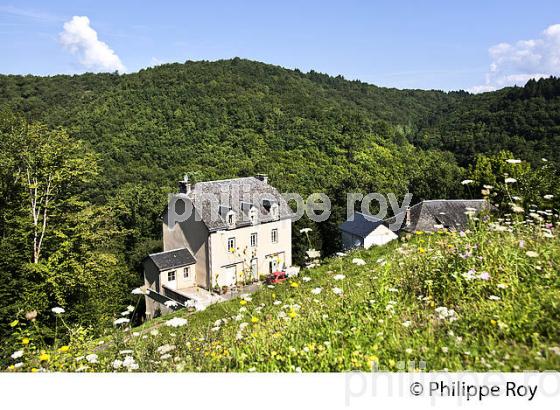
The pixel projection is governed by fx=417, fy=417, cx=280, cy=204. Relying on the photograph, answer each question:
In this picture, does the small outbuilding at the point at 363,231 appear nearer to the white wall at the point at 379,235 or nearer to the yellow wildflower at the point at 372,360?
the white wall at the point at 379,235

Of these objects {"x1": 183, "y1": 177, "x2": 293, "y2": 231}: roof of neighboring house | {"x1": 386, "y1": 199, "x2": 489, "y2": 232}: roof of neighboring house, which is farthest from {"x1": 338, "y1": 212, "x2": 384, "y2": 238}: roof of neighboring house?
{"x1": 183, "y1": 177, "x2": 293, "y2": 231}: roof of neighboring house

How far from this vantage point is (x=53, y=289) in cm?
1206

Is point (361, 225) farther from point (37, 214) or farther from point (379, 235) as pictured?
point (37, 214)

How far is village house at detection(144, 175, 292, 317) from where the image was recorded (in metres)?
21.4

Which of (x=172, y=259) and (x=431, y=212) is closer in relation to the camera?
(x=431, y=212)

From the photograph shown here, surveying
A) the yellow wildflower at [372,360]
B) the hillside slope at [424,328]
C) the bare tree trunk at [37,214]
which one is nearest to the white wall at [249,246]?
the bare tree trunk at [37,214]

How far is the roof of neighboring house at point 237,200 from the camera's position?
71.7 feet

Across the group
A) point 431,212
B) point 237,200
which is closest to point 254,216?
point 237,200

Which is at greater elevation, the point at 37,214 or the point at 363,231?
the point at 37,214

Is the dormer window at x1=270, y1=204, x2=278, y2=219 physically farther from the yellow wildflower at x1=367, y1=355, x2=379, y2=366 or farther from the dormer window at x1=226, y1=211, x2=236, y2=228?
the yellow wildflower at x1=367, y1=355, x2=379, y2=366

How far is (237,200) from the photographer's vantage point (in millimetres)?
23156

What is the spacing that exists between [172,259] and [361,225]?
12409 mm

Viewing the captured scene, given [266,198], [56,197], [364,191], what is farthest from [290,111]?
[56,197]

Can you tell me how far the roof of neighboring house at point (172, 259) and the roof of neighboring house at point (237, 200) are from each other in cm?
227
